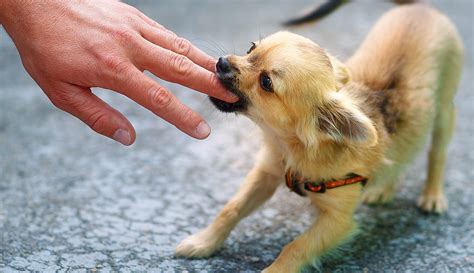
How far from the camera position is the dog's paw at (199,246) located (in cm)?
304

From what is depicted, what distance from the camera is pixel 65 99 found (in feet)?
8.34

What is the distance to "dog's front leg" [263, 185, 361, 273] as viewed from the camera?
9.42ft

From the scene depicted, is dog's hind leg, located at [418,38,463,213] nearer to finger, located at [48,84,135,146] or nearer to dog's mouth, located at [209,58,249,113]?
dog's mouth, located at [209,58,249,113]

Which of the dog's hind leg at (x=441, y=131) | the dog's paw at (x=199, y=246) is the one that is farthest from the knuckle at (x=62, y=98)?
the dog's hind leg at (x=441, y=131)

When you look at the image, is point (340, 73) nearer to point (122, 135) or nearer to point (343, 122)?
point (343, 122)

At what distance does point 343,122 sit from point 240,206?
0.78 m

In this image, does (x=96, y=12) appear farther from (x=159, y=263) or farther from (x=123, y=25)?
(x=159, y=263)

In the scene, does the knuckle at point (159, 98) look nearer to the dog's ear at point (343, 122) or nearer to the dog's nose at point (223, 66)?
the dog's nose at point (223, 66)

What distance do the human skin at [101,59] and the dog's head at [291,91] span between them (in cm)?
22

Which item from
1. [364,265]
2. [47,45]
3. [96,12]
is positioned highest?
[96,12]

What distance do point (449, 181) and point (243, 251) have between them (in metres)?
1.80

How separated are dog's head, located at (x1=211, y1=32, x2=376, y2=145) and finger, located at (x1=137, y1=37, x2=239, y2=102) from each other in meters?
0.19

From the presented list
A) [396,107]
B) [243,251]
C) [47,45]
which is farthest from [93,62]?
[396,107]

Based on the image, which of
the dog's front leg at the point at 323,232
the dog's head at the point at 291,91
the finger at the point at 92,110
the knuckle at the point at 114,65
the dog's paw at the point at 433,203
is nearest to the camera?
the knuckle at the point at 114,65
